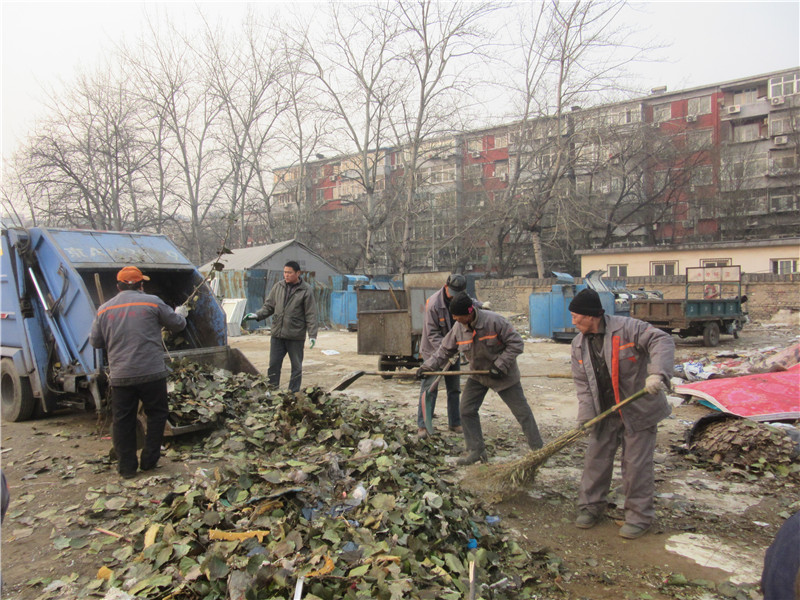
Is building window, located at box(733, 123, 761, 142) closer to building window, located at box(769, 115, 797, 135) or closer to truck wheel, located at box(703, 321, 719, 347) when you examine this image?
building window, located at box(769, 115, 797, 135)

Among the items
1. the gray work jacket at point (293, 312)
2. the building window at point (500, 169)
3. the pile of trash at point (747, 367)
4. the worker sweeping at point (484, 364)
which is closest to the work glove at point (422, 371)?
the worker sweeping at point (484, 364)

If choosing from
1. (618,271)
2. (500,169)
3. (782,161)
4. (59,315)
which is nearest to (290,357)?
(59,315)

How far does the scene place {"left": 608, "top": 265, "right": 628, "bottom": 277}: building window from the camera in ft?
86.9

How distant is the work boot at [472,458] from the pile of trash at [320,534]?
37 cm

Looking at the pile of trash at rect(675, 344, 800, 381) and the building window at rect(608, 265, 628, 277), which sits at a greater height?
→ the building window at rect(608, 265, 628, 277)

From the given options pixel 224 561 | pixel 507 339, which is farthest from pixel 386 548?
pixel 507 339

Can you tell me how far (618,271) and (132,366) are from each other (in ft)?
85.9

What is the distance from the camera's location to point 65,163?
21.9 meters

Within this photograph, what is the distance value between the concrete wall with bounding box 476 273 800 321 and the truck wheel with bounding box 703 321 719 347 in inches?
167

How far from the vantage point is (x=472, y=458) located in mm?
4629

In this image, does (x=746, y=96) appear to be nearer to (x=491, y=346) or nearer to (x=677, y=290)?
(x=677, y=290)

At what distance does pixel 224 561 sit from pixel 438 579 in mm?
1055

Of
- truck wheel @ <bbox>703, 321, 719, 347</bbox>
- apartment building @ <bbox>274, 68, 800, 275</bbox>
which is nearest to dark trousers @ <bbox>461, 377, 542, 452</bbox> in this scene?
truck wheel @ <bbox>703, 321, 719, 347</bbox>

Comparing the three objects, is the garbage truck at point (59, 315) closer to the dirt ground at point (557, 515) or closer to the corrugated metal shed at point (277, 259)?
the dirt ground at point (557, 515)
